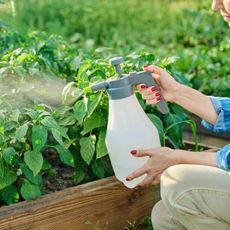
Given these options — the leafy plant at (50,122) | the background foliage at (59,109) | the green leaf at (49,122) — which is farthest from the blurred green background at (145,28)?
the green leaf at (49,122)

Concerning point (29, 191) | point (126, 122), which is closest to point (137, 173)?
point (126, 122)

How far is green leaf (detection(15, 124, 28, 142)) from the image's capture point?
2.94m

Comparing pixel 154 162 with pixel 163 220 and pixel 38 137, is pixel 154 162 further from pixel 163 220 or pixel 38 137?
pixel 38 137

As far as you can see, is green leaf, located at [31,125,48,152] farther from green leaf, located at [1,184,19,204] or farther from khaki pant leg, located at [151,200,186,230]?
khaki pant leg, located at [151,200,186,230]

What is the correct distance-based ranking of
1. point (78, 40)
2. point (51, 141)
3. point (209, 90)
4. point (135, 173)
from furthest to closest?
point (78, 40) < point (209, 90) < point (51, 141) < point (135, 173)

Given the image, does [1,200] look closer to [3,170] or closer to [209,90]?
[3,170]

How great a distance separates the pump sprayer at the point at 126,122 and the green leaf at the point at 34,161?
0.31 metres

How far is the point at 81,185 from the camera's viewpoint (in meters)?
3.12

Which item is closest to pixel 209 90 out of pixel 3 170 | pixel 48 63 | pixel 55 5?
pixel 48 63

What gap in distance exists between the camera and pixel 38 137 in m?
2.98

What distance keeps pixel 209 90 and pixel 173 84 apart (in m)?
1.79

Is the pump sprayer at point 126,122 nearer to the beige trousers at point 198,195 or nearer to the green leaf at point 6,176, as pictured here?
the beige trousers at point 198,195

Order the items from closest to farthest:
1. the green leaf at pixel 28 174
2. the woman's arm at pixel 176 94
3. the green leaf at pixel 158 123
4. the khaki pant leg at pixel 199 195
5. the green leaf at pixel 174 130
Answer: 1. the khaki pant leg at pixel 199 195
2. the woman's arm at pixel 176 94
3. the green leaf at pixel 28 174
4. the green leaf at pixel 158 123
5. the green leaf at pixel 174 130

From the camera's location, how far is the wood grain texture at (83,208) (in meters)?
2.90
